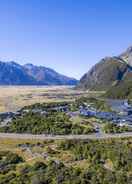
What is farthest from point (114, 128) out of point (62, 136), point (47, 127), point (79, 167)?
point (79, 167)

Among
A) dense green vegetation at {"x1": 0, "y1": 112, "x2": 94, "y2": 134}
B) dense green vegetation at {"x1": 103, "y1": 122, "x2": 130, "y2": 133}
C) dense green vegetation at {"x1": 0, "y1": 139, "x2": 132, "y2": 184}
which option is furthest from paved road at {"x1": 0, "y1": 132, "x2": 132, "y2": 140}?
dense green vegetation at {"x1": 0, "y1": 139, "x2": 132, "y2": 184}

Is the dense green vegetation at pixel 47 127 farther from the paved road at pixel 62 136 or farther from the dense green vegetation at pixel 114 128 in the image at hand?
the dense green vegetation at pixel 114 128

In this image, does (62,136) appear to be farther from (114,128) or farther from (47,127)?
(114,128)

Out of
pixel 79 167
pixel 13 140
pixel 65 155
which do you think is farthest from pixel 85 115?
pixel 79 167

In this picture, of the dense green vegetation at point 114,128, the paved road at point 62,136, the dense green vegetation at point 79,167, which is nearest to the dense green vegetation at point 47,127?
the paved road at point 62,136

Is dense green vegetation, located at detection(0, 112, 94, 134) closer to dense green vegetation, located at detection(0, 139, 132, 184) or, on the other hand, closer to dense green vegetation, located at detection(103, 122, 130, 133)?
dense green vegetation, located at detection(103, 122, 130, 133)

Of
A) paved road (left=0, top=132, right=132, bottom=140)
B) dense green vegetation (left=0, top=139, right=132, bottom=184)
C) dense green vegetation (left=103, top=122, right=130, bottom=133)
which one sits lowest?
dense green vegetation (left=0, top=139, right=132, bottom=184)

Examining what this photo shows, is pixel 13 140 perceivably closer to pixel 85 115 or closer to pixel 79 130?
pixel 79 130

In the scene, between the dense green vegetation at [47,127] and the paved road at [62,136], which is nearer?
the paved road at [62,136]

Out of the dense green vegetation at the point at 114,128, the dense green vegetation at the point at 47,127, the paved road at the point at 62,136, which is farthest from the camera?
the dense green vegetation at the point at 114,128
